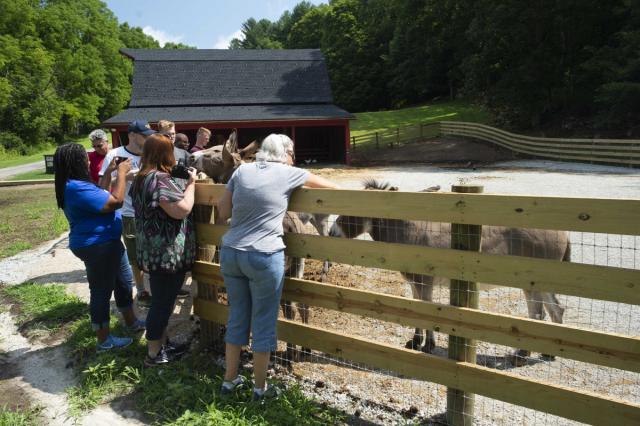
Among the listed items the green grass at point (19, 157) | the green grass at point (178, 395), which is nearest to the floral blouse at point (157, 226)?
the green grass at point (178, 395)

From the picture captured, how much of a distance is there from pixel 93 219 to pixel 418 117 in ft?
154

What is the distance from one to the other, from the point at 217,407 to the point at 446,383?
1.67 meters

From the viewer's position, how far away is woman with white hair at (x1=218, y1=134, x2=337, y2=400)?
328 centimetres

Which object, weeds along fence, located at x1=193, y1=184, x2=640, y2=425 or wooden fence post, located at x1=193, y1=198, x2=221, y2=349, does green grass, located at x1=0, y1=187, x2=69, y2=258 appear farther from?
weeds along fence, located at x1=193, y1=184, x2=640, y2=425

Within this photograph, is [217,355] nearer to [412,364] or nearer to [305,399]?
[305,399]

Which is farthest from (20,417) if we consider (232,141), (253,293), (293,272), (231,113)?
(231,113)

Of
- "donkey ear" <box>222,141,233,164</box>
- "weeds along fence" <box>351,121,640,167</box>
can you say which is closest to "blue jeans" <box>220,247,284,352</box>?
"donkey ear" <box>222,141,233,164</box>

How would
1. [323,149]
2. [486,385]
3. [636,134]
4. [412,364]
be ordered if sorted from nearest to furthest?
[486,385] → [412,364] → [636,134] → [323,149]

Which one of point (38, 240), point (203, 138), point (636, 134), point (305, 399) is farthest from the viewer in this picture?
point (636, 134)

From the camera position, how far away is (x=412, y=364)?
3.37 meters

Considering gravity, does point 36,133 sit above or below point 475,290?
above

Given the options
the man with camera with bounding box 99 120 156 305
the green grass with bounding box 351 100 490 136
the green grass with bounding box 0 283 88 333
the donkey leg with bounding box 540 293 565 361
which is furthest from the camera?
the green grass with bounding box 351 100 490 136

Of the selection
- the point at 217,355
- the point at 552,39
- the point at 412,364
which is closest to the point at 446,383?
the point at 412,364

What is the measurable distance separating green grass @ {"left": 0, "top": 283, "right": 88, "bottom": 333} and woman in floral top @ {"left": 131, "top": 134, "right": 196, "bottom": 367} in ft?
6.85
